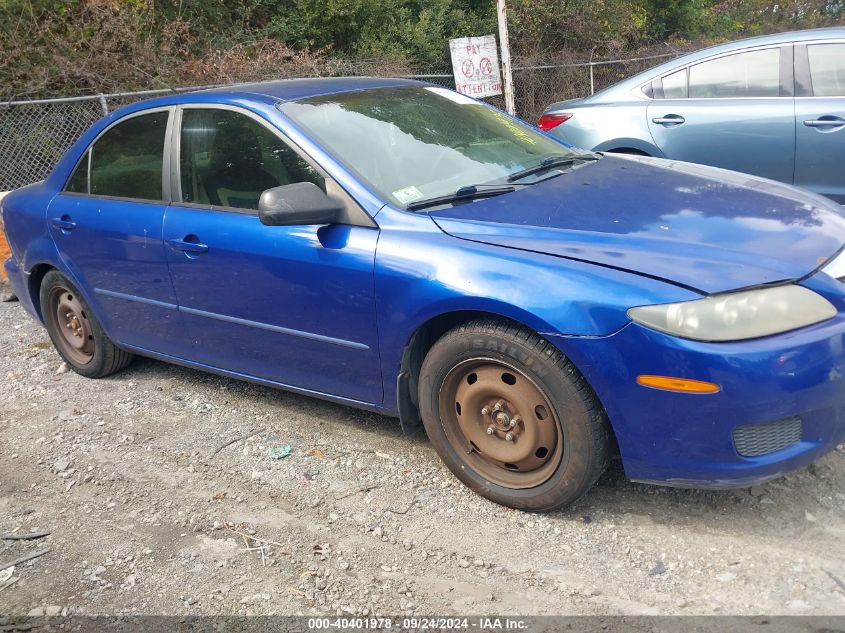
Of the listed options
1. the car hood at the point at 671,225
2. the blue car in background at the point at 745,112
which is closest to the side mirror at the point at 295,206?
the car hood at the point at 671,225

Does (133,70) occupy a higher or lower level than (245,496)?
higher

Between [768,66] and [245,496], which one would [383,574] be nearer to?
[245,496]

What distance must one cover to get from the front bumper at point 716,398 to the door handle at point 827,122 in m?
3.33

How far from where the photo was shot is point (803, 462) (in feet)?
8.97

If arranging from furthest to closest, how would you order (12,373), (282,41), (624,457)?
1. (282,41)
2. (12,373)
3. (624,457)

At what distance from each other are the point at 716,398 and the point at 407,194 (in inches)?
60.5

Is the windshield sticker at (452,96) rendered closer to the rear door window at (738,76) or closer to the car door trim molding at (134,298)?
the car door trim molding at (134,298)

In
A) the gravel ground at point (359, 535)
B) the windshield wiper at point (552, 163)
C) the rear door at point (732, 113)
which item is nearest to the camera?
the gravel ground at point (359, 535)

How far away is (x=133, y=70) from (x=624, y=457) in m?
9.38

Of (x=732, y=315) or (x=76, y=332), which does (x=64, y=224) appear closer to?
(x=76, y=332)

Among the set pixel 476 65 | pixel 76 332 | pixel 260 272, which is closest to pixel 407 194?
pixel 260 272

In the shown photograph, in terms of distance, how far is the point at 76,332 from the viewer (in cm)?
502

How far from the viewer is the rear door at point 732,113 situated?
573cm

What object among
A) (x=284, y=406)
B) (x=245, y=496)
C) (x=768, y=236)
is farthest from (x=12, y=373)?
(x=768, y=236)
